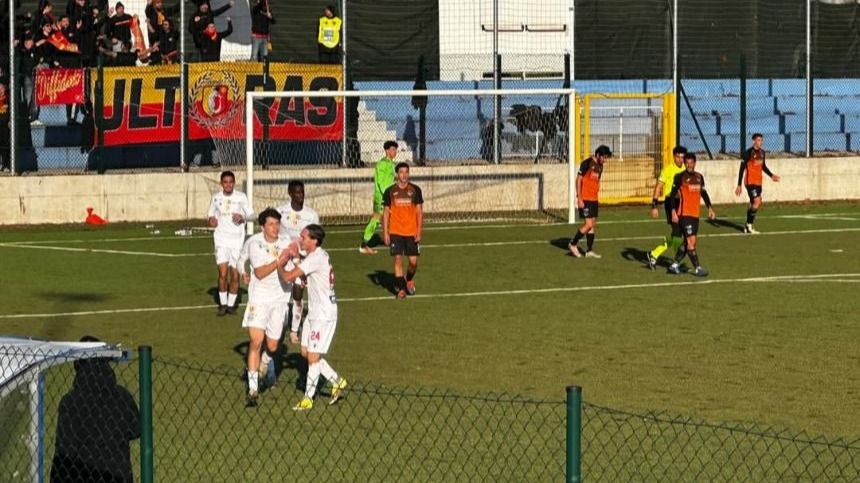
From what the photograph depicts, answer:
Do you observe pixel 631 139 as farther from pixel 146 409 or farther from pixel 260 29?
pixel 146 409

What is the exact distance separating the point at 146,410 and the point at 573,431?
8.30 ft

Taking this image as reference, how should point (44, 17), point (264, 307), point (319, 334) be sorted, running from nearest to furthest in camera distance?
1. point (319, 334)
2. point (264, 307)
3. point (44, 17)

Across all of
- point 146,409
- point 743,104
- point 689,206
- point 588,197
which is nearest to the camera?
point 146,409

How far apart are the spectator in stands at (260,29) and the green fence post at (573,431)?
28.9m

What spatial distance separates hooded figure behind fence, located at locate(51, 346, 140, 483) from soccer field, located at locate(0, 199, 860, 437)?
6180 mm

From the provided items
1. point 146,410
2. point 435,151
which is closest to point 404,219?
point 435,151

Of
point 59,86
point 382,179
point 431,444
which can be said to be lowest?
point 431,444

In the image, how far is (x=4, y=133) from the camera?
34.3 m

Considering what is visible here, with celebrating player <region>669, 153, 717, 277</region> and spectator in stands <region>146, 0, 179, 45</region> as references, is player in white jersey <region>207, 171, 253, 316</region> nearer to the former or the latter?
celebrating player <region>669, 153, 717, 277</region>

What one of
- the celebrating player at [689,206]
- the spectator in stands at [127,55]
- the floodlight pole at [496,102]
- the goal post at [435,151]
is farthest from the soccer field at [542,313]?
the floodlight pole at [496,102]

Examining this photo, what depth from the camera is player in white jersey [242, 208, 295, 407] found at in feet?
53.8

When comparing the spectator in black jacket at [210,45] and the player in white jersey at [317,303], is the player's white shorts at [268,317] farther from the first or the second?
the spectator in black jacket at [210,45]

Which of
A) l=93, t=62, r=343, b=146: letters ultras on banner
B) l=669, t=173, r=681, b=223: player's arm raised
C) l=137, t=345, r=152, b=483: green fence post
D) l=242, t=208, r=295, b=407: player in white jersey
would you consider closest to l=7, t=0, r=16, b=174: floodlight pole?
l=93, t=62, r=343, b=146: letters ultras on banner

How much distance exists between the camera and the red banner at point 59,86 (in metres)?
34.6
